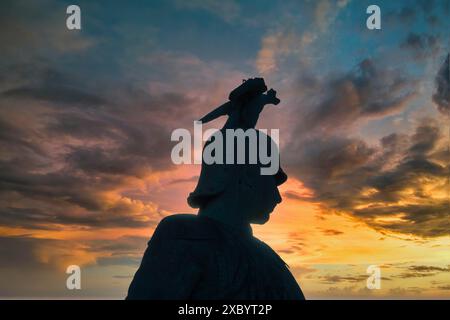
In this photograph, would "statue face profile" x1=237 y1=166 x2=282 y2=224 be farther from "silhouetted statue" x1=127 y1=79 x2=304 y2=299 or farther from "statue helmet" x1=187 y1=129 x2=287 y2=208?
"statue helmet" x1=187 y1=129 x2=287 y2=208

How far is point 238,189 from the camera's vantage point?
9.55 meters

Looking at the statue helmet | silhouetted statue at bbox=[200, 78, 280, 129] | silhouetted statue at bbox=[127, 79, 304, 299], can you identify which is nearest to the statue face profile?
silhouetted statue at bbox=[127, 79, 304, 299]

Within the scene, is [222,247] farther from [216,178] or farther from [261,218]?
[261,218]

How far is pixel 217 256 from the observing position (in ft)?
26.9

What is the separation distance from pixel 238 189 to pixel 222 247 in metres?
1.52

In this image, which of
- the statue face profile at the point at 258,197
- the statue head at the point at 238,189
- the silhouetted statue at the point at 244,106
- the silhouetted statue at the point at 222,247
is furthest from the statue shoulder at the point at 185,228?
the silhouetted statue at the point at 244,106

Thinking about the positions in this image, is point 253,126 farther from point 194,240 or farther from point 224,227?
point 194,240

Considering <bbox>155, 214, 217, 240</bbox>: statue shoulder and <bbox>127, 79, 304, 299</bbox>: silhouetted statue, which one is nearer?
<bbox>127, 79, 304, 299</bbox>: silhouetted statue

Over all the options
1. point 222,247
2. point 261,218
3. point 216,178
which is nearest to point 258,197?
point 261,218

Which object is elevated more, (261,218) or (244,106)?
(244,106)

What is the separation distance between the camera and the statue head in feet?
30.8
